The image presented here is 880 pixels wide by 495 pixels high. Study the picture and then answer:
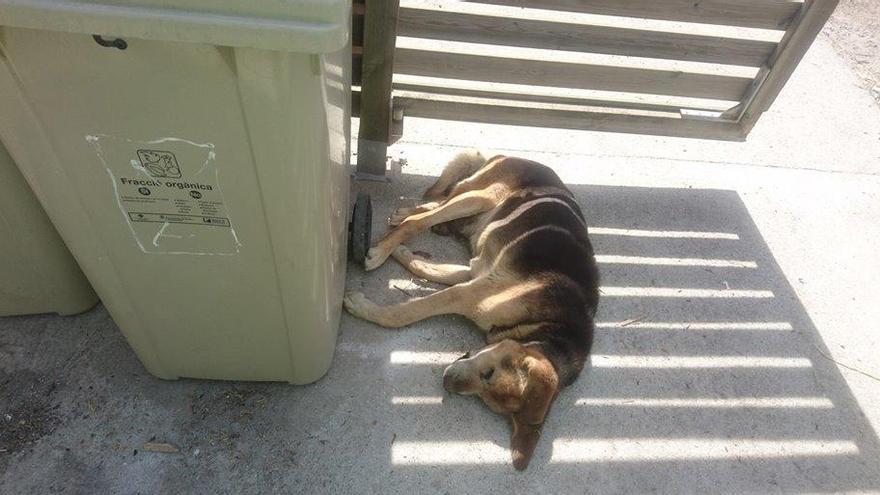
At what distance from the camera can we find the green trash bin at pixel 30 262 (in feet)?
6.50

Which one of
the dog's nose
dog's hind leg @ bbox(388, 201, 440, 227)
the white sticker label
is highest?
the white sticker label

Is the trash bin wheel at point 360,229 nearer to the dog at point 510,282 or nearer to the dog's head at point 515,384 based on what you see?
the dog at point 510,282

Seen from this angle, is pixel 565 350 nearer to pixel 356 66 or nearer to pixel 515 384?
pixel 515 384

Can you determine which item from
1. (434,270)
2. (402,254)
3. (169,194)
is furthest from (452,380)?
(169,194)

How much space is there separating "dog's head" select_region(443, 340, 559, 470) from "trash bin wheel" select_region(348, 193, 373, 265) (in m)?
0.82

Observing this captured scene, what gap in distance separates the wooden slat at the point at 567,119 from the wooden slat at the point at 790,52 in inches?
6.3

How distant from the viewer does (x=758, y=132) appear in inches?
167

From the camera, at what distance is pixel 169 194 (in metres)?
1.55

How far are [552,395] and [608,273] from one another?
1168 mm

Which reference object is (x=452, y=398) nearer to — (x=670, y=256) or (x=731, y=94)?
(x=670, y=256)

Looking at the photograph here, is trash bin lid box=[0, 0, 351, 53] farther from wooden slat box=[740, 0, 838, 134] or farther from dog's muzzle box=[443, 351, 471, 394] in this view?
wooden slat box=[740, 0, 838, 134]

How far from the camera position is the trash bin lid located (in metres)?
1.15

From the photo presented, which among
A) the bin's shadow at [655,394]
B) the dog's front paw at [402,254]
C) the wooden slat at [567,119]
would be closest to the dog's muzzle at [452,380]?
the bin's shadow at [655,394]

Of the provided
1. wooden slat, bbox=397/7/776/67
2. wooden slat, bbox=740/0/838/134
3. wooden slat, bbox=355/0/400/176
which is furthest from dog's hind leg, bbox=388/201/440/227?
wooden slat, bbox=740/0/838/134
